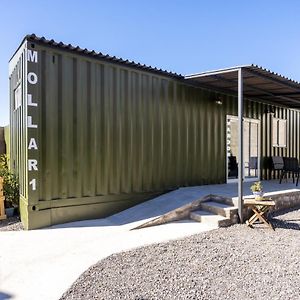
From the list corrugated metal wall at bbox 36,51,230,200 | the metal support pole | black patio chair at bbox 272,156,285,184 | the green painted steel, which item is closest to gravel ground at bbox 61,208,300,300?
the metal support pole

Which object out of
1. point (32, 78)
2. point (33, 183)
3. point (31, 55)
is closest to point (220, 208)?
point (33, 183)

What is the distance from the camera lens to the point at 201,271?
327 centimetres

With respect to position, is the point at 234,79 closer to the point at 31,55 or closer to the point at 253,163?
the point at 253,163

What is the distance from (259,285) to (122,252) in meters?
1.66

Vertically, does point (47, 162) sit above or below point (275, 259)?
above

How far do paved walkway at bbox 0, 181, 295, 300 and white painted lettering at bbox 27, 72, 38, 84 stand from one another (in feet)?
8.21

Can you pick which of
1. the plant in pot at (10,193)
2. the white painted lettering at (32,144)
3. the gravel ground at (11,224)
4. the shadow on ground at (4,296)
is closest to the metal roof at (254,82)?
the white painted lettering at (32,144)

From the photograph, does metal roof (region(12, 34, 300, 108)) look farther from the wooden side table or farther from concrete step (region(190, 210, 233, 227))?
concrete step (region(190, 210, 233, 227))

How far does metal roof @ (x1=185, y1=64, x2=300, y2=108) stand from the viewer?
5949 millimetres

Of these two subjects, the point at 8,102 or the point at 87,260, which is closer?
the point at 87,260

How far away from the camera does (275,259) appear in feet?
12.2

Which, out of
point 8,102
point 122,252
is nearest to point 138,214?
point 122,252

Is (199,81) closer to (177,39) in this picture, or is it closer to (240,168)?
(240,168)

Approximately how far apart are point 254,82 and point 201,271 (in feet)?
16.7
